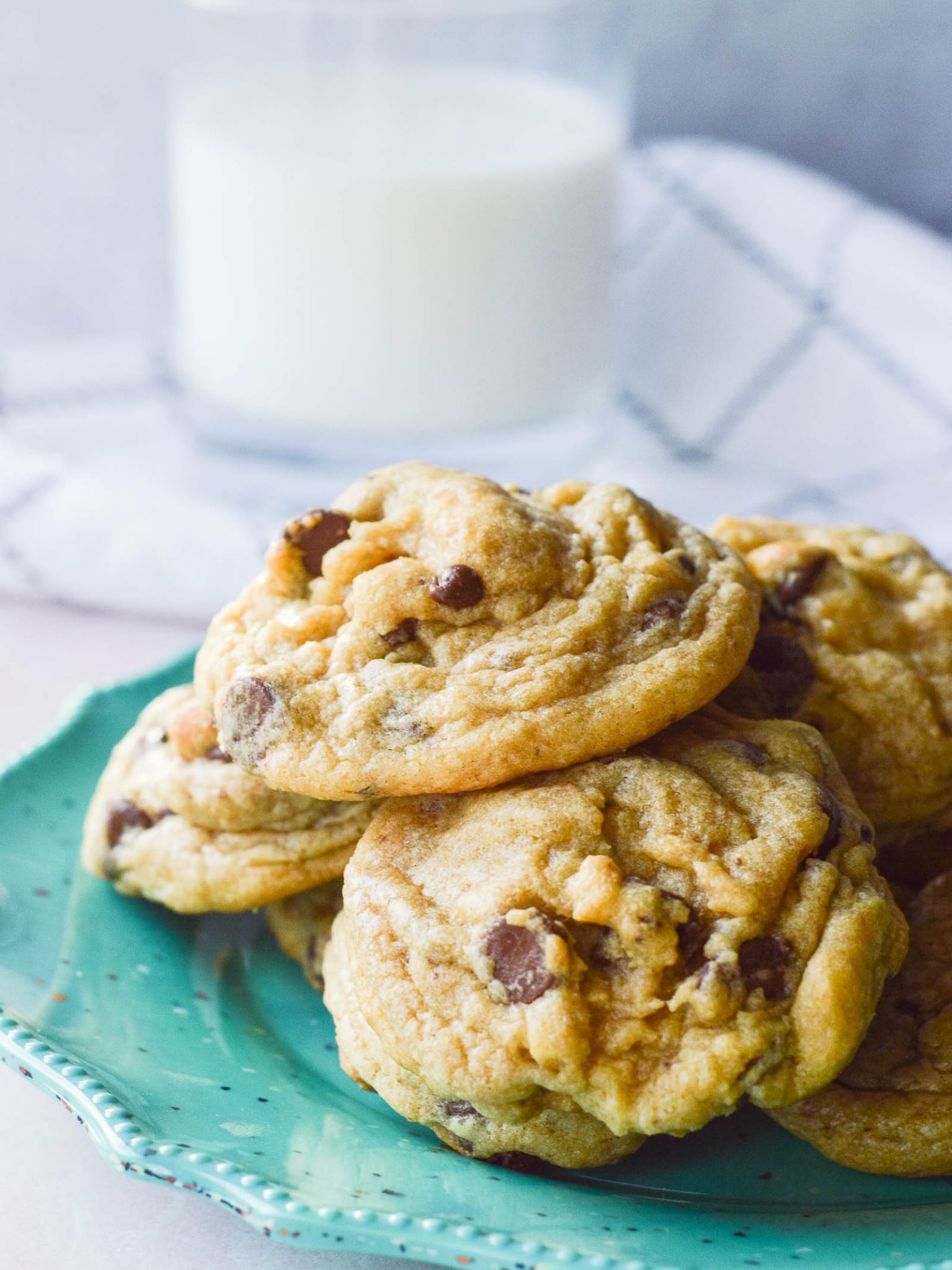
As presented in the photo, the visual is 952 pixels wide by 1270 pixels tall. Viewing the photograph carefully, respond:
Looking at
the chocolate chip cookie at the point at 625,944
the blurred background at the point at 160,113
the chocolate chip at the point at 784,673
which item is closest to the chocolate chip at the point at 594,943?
the chocolate chip cookie at the point at 625,944

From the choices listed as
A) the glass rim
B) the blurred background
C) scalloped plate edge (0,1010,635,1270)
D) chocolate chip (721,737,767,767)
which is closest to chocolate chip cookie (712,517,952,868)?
chocolate chip (721,737,767,767)

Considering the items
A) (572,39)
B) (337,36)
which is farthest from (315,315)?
(572,39)

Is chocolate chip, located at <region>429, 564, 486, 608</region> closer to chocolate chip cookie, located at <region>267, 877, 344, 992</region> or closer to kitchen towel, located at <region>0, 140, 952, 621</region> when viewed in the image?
chocolate chip cookie, located at <region>267, 877, 344, 992</region>

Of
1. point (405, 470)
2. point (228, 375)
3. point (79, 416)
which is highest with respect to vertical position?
point (405, 470)

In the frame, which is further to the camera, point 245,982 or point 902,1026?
point 245,982

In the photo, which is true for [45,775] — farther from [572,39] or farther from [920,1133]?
[572,39]

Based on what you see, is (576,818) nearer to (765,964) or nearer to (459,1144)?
(765,964)

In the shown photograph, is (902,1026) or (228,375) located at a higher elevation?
(902,1026)
